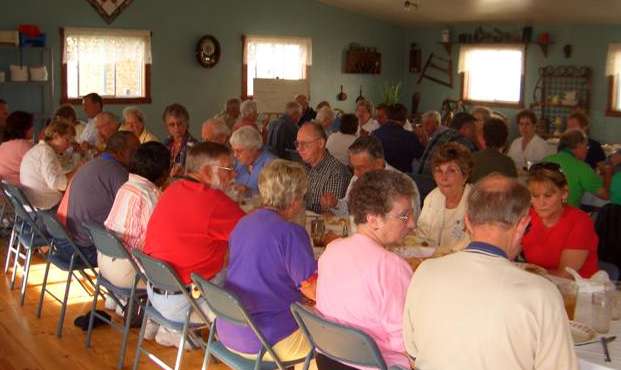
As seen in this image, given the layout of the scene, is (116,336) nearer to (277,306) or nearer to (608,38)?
(277,306)

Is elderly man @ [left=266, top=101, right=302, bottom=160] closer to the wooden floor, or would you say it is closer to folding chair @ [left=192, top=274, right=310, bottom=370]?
the wooden floor

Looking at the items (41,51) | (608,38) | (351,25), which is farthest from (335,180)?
(351,25)

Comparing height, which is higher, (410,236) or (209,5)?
(209,5)

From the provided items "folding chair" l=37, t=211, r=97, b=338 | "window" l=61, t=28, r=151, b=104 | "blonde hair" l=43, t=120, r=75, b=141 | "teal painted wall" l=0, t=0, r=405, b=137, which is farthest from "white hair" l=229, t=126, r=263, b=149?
"window" l=61, t=28, r=151, b=104

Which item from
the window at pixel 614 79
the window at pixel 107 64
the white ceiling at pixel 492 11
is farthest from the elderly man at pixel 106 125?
the window at pixel 614 79

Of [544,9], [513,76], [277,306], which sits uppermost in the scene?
[544,9]

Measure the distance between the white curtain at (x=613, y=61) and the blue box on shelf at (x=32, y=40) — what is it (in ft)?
24.9

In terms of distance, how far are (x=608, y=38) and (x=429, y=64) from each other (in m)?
3.45

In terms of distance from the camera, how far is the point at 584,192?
20.3ft

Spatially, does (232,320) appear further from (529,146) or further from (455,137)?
(529,146)

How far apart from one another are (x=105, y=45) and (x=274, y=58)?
283 centimetres

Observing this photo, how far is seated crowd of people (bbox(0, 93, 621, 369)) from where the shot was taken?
2219 mm

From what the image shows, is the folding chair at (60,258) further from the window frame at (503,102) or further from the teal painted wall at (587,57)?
the window frame at (503,102)

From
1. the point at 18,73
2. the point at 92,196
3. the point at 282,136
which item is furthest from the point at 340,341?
the point at 18,73
